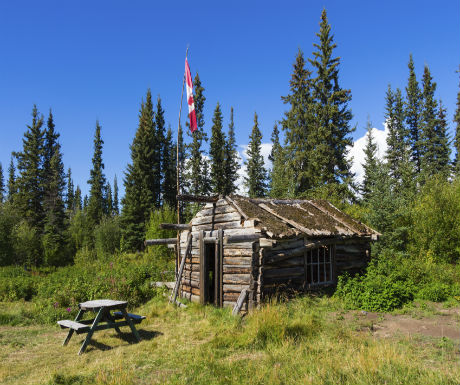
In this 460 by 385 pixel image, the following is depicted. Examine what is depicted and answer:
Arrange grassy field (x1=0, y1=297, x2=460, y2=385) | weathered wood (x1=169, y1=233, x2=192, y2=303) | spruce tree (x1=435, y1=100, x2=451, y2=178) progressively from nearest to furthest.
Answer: grassy field (x1=0, y1=297, x2=460, y2=385), weathered wood (x1=169, y1=233, x2=192, y2=303), spruce tree (x1=435, y1=100, x2=451, y2=178)

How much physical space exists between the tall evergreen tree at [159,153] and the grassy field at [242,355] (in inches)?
1127

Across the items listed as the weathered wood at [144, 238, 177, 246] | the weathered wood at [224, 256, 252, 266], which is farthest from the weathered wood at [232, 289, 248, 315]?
the weathered wood at [144, 238, 177, 246]

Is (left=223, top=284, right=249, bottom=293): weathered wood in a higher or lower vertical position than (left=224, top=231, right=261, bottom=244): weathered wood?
lower

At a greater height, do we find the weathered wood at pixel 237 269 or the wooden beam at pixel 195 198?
the wooden beam at pixel 195 198

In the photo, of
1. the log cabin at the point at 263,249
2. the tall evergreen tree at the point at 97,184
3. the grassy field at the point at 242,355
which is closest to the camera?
the grassy field at the point at 242,355

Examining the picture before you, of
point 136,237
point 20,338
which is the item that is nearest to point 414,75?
point 136,237

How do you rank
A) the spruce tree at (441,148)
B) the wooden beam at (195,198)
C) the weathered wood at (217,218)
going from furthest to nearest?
the spruce tree at (441,148)
the weathered wood at (217,218)
the wooden beam at (195,198)

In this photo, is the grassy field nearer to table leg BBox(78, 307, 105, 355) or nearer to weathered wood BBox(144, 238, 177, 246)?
table leg BBox(78, 307, 105, 355)

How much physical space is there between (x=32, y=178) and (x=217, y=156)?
20.2m

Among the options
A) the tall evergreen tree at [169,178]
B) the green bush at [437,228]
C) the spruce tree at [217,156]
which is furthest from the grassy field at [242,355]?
the tall evergreen tree at [169,178]

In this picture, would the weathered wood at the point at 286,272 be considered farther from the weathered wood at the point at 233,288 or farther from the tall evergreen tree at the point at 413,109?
the tall evergreen tree at the point at 413,109

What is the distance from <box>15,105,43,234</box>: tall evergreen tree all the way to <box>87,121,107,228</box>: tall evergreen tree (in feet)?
24.0

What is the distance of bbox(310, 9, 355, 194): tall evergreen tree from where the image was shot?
84.5 feet

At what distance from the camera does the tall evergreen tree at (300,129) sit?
27.1 meters
